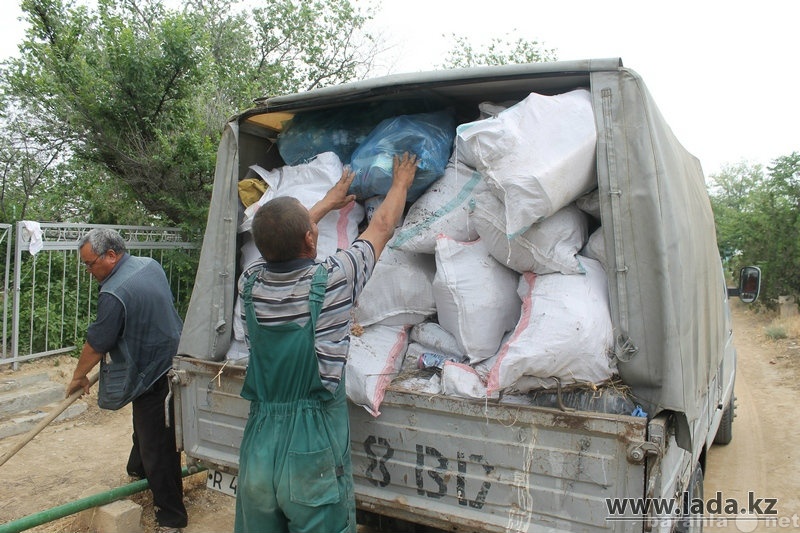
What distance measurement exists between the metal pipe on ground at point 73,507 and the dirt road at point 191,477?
22 centimetres

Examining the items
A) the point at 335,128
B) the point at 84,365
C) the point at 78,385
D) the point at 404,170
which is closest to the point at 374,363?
the point at 404,170

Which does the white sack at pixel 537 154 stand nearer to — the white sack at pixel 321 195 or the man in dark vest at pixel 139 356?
Answer: the white sack at pixel 321 195

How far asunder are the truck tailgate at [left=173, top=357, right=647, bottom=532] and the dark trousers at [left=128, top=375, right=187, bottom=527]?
1.51 metres

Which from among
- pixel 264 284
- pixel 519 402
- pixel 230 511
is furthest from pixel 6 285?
pixel 519 402

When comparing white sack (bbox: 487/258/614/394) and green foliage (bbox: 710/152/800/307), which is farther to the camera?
green foliage (bbox: 710/152/800/307)

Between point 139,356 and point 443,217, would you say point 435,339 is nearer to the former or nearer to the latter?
point 443,217

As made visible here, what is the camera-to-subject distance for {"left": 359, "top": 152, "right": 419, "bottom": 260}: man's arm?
7.80ft

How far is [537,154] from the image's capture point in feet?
7.11

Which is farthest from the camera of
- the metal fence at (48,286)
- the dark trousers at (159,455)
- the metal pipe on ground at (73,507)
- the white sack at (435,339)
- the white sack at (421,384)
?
the metal fence at (48,286)

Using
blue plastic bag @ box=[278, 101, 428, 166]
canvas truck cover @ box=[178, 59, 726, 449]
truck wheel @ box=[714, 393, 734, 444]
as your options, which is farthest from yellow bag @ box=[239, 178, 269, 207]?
truck wheel @ box=[714, 393, 734, 444]

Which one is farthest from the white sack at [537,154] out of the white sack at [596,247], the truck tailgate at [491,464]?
the truck tailgate at [491,464]

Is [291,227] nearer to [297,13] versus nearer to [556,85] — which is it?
[556,85]

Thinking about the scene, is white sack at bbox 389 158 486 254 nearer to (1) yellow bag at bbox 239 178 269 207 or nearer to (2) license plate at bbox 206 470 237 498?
(1) yellow bag at bbox 239 178 269 207

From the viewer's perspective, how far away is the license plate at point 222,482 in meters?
2.71
